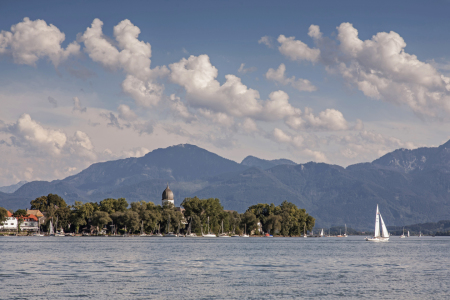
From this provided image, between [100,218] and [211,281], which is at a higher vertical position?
[100,218]

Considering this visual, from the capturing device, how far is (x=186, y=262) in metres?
67.8

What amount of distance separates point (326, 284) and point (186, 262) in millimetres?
26247

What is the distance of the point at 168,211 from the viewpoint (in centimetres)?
19562

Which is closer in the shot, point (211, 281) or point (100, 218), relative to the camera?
point (211, 281)

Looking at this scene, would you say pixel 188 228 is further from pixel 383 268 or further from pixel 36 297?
pixel 36 297

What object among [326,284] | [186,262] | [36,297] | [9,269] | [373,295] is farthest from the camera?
[186,262]

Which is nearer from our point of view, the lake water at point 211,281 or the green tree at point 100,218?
the lake water at point 211,281

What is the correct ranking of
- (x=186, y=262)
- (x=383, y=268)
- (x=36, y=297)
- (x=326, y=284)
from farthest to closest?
1. (x=186, y=262)
2. (x=383, y=268)
3. (x=326, y=284)
4. (x=36, y=297)

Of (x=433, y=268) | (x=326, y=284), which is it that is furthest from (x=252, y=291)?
(x=433, y=268)

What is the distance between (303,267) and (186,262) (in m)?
15.7

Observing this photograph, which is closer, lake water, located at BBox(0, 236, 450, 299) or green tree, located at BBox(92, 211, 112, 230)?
lake water, located at BBox(0, 236, 450, 299)

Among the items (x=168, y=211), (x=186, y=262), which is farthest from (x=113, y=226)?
(x=186, y=262)

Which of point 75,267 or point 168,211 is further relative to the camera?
point 168,211

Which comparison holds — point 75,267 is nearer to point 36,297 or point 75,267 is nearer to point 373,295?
point 36,297
